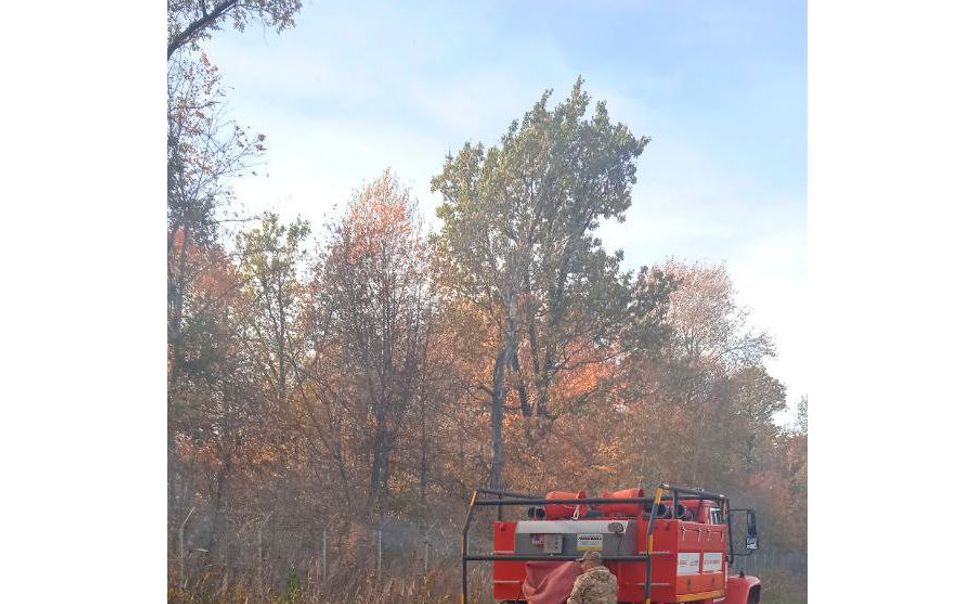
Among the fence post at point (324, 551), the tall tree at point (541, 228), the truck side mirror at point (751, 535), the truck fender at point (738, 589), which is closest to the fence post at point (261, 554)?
the fence post at point (324, 551)

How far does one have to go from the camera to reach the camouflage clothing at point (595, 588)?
702cm

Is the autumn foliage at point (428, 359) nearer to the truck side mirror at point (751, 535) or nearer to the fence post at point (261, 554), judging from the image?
the fence post at point (261, 554)

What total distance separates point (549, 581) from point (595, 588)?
55 cm

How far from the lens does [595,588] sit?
7.03 metres

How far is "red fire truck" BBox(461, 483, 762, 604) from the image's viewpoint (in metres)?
7.25

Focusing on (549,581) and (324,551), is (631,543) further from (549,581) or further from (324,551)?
(324,551)

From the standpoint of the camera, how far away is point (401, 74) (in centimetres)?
1681

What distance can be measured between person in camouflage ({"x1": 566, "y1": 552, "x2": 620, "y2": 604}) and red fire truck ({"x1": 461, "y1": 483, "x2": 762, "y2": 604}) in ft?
0.67

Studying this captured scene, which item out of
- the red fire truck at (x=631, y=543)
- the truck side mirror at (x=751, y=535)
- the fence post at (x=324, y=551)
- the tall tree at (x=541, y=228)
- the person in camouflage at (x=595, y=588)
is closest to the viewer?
the person in camouflage at (x=595, y=588)

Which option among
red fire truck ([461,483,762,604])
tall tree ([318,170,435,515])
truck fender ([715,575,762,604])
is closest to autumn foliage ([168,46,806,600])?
tall tree ([318,170,435,515])

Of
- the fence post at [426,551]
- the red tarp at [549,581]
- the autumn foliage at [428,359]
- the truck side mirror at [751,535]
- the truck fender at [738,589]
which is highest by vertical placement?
the autumn foliage at [428,359]

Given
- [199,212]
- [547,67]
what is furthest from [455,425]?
[547,67]

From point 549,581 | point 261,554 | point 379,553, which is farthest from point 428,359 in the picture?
A: point 549,581
